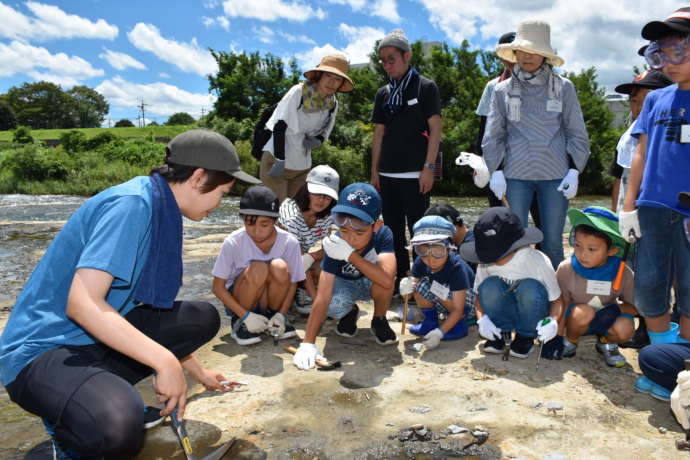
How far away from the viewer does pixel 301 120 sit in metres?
4.01

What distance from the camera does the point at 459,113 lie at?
20859mm

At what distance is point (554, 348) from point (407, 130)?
184 centimetres

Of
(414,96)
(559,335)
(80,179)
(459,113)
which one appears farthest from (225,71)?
(559,335)

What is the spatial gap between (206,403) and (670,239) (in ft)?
7.75

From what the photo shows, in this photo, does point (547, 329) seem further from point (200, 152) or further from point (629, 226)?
point (200, 152)

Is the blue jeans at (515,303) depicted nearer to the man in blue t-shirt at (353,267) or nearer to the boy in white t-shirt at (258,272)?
the man in blue t-shirt at (353,267)

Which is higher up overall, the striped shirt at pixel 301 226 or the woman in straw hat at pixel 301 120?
the woman in straw hat at pixel 301 120

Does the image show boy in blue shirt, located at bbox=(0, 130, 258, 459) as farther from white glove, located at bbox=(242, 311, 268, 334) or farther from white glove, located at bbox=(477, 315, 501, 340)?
white glove, located at bbox=(477, 315, 501, 340)

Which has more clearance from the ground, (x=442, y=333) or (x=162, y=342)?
(x=162, y=342)

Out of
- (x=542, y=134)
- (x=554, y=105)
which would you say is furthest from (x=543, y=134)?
(x=554, y=105)

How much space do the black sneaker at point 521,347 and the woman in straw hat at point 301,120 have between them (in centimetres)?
216

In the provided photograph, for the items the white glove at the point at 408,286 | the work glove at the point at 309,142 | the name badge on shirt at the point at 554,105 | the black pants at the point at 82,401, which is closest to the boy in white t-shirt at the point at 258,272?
the white glove at the point at 408,286

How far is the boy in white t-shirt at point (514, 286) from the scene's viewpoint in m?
2.80

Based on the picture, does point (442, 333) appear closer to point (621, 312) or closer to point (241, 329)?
point (621, 312)
